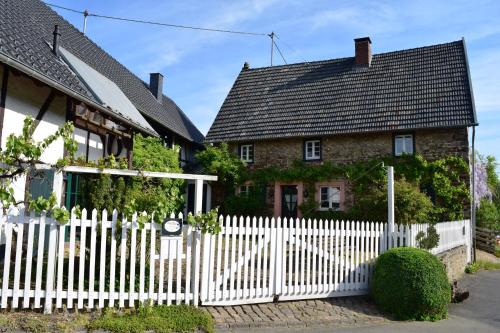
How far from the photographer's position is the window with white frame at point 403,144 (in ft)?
61.0

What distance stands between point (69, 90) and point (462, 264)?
39.9 ft

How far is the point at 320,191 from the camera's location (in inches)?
787

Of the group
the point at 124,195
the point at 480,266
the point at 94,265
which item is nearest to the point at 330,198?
the point at 480,266

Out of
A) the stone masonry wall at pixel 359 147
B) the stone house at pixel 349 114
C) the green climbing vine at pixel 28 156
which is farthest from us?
the stone house at pixel 349 114

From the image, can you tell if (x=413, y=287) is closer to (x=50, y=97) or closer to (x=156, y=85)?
(x=50, y=97)

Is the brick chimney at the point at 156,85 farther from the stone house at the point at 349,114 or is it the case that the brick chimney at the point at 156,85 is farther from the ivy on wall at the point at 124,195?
the ivy on wall at the point at 124,195

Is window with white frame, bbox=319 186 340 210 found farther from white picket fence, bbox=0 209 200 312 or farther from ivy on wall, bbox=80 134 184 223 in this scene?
white picket fence, bbox=0 209 200 312

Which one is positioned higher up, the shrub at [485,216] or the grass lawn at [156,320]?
the shrub at [485,216]

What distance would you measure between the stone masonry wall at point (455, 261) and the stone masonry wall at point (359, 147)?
448 centimetres

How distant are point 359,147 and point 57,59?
12.4m

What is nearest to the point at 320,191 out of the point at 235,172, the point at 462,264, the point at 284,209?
the point at 284,209

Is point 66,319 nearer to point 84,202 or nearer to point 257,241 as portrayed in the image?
point 84,202

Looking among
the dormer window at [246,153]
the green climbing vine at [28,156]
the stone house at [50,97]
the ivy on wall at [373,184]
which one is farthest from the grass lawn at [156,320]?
the dormer window at [246,153]

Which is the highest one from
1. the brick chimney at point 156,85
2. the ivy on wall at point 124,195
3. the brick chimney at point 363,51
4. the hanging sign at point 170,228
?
the brick chimney at point 363,51
